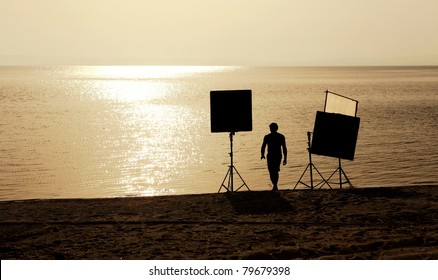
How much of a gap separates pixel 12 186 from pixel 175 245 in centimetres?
1134

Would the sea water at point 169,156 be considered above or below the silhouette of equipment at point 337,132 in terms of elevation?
below

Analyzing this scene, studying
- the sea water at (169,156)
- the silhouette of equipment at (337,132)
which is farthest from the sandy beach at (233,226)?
the sea water at (169,156)

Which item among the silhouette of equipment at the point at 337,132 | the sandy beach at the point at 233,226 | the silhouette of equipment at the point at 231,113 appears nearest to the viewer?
the sandy beach at the point at 233,226

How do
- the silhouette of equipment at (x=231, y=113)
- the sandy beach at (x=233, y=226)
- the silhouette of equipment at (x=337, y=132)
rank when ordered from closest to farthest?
the sandy beach at (x=233, y=226) → the silhouette of equipment at (x=231, y=113) → the silhouette of equipment at (x=337, y=132)

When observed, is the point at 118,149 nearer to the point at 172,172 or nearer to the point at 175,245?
the point at 172,172

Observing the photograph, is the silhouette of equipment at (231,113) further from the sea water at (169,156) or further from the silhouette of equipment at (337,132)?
the sea water at (169,156)

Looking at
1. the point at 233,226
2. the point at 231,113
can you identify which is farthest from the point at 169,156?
the point at 233,226

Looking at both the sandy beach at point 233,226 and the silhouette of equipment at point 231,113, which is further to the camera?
the silhouette of equipment at point 231,113

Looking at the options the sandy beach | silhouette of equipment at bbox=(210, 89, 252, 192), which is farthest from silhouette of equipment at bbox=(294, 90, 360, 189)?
silhouette of equipment at bbox=(210, 89, 252, 192)

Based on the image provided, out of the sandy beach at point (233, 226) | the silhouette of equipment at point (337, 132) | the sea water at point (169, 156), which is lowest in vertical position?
the sea water at point (169, 156)

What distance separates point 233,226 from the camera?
9.84 metres

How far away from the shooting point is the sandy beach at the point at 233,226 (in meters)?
8.29

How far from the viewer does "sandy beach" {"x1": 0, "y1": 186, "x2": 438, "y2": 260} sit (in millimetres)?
8289
